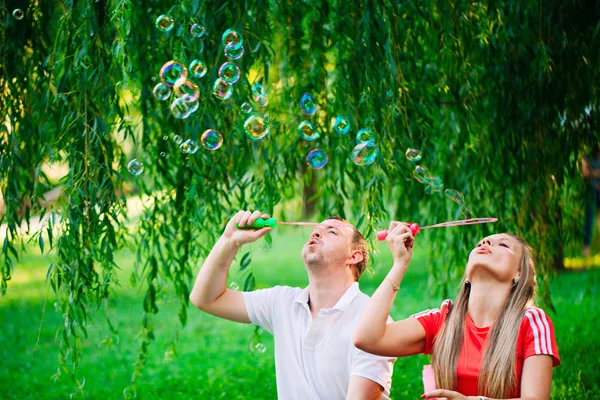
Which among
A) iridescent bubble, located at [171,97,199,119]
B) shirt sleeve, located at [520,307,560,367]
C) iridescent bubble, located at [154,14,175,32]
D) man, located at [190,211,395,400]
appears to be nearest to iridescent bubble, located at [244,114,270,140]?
iridescent bubble, located at [171,97,199,119]

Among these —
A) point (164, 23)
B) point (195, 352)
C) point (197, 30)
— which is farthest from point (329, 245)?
point (195, 352)

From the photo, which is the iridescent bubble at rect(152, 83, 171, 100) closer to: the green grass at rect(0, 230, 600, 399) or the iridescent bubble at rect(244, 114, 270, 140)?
the iridescent bubble at rect(244, 114, 270, 140)

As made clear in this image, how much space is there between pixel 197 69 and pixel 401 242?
57.8 inches

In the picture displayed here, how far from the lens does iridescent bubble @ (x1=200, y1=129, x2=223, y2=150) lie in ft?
12.4

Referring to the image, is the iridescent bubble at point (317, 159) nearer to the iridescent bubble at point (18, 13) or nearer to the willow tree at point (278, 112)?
the willow tree at point (278, 112)

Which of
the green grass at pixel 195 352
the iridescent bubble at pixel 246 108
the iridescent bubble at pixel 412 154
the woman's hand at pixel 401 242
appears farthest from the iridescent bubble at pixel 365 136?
the woman's hand at pixel 401 242

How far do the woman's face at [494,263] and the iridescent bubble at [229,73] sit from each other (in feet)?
4.90

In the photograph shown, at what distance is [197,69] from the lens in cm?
373

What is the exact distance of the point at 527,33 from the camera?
4141 millimetres

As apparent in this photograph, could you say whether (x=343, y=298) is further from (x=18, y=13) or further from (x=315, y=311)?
(x=18, y=13)

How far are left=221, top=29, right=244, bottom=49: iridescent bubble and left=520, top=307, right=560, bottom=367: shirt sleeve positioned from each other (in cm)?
181

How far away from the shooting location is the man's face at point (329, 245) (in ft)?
10.5

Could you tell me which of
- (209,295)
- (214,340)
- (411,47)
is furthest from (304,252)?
(214,340)

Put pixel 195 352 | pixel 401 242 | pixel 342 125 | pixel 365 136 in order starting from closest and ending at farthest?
pixel 401 242
pixel 365 136
pixel 342 125
pixel 195 352
